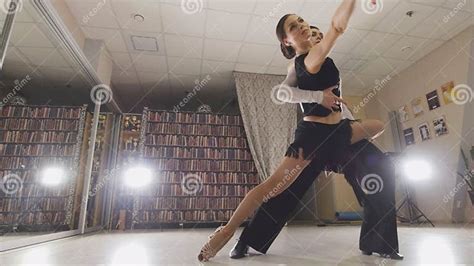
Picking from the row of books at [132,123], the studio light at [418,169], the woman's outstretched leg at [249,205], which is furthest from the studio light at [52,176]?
the studio light at [418,169]

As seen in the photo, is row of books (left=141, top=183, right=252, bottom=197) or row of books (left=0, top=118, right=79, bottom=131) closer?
row of books (left=0, top=118, right=79, bottom=131)

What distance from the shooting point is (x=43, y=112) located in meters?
4.50

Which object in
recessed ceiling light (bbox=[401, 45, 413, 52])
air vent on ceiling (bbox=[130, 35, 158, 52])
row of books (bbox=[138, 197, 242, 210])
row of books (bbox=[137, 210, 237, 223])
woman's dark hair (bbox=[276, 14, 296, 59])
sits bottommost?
row of books (bbox=[137, 210, 237, 223])

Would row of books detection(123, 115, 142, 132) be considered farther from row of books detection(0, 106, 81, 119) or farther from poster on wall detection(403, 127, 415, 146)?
poster on wall detection(403, 127, 415, 146)

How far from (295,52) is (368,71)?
444 cm

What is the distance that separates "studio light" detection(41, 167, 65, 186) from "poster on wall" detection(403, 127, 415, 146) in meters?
5.99

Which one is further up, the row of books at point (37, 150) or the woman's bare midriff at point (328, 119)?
the row of books at point (37, 150)

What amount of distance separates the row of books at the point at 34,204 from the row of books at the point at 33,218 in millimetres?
68

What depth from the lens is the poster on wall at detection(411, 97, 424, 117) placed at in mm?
4792

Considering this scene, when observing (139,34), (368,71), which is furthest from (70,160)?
(368,71)

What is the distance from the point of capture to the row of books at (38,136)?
4065 millimetres

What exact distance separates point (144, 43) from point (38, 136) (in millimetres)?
2299

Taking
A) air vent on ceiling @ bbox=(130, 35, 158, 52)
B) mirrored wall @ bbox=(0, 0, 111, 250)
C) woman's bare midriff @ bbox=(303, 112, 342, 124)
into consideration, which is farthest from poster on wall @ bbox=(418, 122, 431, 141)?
mirrored wall @ bbox=(0, 0, 111, 250)

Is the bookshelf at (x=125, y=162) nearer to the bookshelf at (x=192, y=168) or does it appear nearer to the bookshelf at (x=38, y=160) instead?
the bookshelf at (x=192, y=168)
